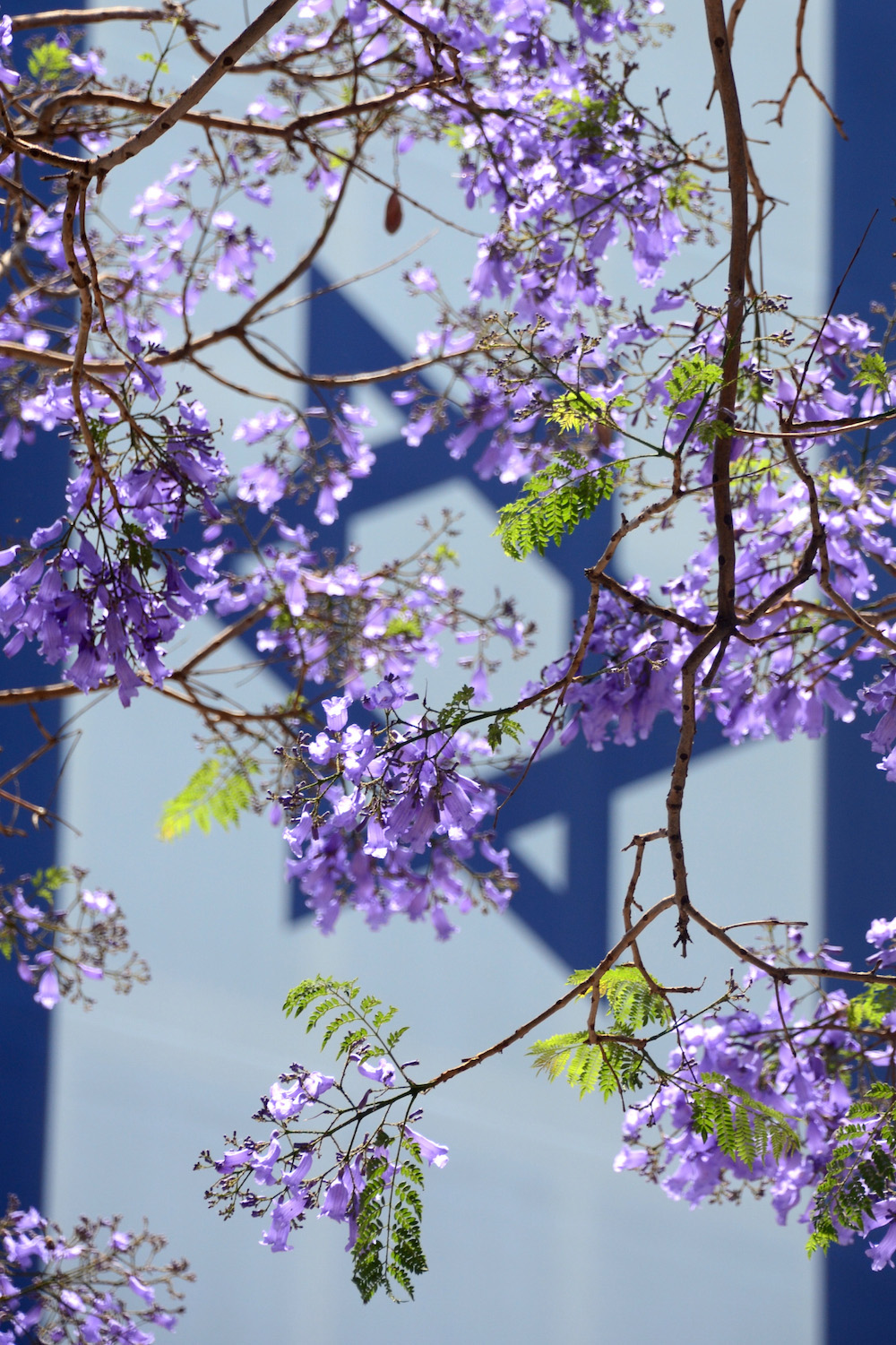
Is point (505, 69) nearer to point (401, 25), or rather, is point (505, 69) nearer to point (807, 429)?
point (401, 25)

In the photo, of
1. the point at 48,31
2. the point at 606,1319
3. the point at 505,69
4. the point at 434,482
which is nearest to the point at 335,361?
the point at 434,482

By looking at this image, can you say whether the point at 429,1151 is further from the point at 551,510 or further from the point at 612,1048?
the point at 551,510

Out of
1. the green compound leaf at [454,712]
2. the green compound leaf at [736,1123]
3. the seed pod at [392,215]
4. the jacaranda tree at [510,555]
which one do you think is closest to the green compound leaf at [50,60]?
the jacaranda tree at [510,555]

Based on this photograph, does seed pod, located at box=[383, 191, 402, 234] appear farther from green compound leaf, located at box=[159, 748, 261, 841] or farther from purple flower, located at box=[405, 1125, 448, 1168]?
purple flower, located at box=[405, 1125, 448, 1168]

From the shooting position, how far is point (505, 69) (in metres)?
1.82

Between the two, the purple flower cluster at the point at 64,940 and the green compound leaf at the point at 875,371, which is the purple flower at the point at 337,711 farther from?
the purple flower cluster at the point at 64,940

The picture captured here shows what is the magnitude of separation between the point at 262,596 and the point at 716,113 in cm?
167

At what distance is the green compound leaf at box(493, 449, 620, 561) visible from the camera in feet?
3.70

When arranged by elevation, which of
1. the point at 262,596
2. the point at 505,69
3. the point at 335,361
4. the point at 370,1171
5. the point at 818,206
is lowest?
the point at 370,1171

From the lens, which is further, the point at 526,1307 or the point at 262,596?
the point at 526,1307

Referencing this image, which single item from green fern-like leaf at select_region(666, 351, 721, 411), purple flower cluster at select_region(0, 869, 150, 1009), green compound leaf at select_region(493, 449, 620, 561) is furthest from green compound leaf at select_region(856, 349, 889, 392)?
purple flower cluster at select_region(0, 869, 150, 1009)

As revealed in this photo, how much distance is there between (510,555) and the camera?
1131mm

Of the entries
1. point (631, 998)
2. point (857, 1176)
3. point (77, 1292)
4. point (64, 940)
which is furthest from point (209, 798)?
point (857, 1176)

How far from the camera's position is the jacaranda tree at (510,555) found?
3.72 ft
